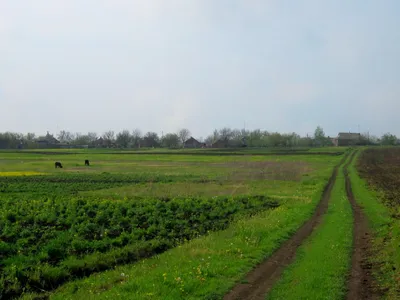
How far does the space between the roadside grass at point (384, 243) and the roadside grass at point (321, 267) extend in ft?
3.09

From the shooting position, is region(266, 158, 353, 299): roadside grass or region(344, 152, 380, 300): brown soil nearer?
region(266, 158, 353, 299): roadside grass

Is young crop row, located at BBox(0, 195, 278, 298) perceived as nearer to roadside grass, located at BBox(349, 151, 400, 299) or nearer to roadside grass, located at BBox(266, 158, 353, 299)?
roadside grass, located at BBox(266, 158, 353, 299)

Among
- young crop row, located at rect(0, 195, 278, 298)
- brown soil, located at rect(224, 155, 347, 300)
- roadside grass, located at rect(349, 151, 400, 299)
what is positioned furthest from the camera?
young crop row, located at rect(0, 195, 278, 298)

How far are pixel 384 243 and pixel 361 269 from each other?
390cm

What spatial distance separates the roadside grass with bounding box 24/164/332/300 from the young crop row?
33.2 inches

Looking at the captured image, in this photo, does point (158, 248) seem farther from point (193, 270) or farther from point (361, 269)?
point (361, 269)

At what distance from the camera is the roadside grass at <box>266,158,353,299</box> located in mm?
10666

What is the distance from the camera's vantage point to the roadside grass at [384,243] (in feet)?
37.9

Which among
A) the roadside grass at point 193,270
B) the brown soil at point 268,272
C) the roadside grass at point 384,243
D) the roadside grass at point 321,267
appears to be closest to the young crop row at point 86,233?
the roadside grass at point 193,270

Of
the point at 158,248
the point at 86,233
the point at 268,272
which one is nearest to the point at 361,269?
the point at 268,272

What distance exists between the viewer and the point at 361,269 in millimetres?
13102

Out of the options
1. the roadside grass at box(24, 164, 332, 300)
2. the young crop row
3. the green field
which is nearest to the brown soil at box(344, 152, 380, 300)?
the green field

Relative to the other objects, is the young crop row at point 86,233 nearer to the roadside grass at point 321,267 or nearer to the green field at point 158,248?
the green field at point 158,248

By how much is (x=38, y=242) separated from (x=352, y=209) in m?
18.2
